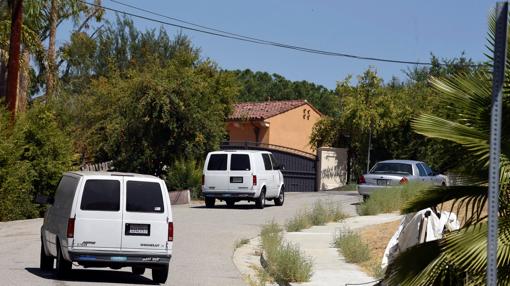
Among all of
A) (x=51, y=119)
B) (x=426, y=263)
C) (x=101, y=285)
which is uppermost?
(x=51, y=119)

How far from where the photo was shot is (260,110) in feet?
199

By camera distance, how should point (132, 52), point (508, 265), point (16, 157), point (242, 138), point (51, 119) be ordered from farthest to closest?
1. point (132, 52)
2. point (242, 138)
3. point (51, 119)
4. point (16, 157)
5. point (508, 265)

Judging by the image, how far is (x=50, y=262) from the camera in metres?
16.6

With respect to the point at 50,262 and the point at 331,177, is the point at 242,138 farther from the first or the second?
the point at 50,262

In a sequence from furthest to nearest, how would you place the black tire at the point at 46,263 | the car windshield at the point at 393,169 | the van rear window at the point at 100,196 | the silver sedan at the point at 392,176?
1. the car windshield at the point at 393,169
2. the silver sedan at the point at 392,176
3. the black tire at the point at 46,263
4. the van rear window at the point at 100,196

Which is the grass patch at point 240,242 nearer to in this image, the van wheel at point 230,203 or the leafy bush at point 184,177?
the van wheel at point 230,203

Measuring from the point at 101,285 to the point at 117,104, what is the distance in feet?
82.0

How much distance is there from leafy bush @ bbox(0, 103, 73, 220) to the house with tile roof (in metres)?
25.9

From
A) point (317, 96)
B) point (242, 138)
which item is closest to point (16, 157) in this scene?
point (242, 138)

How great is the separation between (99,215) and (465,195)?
23.8 ft

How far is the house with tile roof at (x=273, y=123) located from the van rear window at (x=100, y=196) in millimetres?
41668

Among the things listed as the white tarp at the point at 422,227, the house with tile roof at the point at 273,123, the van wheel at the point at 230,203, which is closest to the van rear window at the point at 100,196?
the white tarp at the point at 422,227

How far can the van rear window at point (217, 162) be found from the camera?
107 ft

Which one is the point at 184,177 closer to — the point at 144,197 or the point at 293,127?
the point at 144,197
